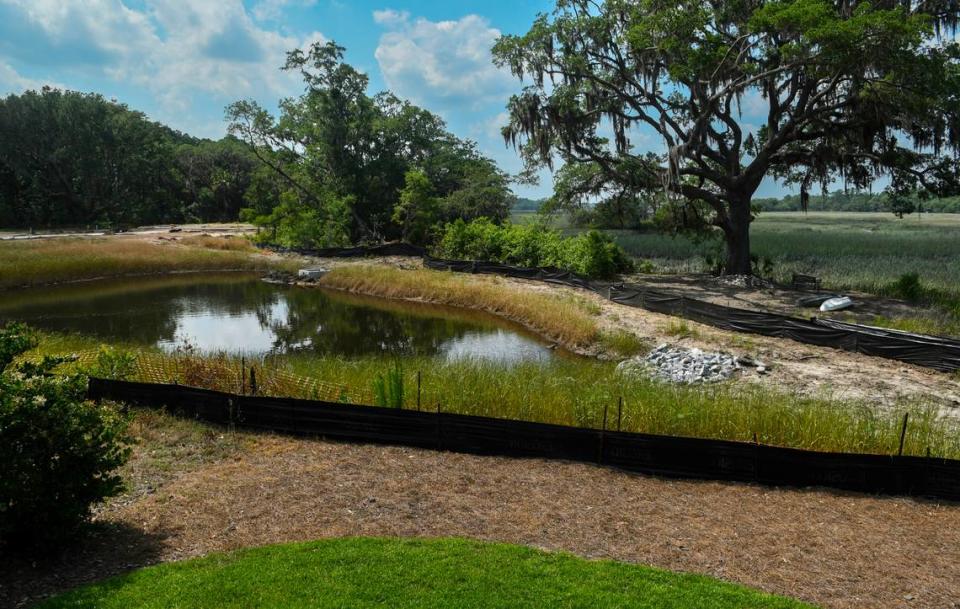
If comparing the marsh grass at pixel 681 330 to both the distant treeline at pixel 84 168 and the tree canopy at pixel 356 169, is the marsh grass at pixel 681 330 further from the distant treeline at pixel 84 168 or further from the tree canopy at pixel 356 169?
the distant treeline at pixel 84 168

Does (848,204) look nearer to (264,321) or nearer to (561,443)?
(264,321)

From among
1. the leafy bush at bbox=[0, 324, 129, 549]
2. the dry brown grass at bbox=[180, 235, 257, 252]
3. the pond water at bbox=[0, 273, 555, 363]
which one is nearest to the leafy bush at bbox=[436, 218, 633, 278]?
the pond water at bbox=[0, 273, 555, 363]

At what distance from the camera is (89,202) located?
61938mm

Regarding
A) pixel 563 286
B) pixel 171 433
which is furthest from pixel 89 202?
pixel 171 433

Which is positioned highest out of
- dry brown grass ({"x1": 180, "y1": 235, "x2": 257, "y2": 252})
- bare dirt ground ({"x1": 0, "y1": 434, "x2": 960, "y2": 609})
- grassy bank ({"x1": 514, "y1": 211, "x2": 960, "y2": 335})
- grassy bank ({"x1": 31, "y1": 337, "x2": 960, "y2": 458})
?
dry brown grass ({"x1": 180, "y1": 235, "x2": 257, "y2": 252})

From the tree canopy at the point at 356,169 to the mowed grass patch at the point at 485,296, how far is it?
10.5 metres

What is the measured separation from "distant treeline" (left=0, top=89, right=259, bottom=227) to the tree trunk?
4804cm

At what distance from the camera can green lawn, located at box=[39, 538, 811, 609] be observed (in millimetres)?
5094

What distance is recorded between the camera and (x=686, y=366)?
48.2 ft

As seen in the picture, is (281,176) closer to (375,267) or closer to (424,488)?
(375,267)

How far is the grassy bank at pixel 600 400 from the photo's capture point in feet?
31.0

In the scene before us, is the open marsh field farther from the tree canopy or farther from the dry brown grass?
the dry brown grass

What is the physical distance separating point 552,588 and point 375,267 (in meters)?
29.9

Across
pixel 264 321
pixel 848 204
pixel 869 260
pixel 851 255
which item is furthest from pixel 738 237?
pixel 848 204
